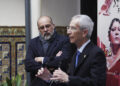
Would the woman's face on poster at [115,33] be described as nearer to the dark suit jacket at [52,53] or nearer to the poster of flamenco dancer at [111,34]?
the poster of flamenco dancer at [111,34]

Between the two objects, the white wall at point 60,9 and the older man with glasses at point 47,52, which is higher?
the white wall at point 60,9

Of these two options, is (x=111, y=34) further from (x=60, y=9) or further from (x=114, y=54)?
(x=60, y=9)

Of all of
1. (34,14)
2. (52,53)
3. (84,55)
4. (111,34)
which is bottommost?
(52,53)

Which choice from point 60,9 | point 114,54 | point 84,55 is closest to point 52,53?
point 114,54

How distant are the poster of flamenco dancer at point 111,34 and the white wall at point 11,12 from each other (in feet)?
8.86

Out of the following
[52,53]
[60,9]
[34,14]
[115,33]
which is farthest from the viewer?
[60,9]

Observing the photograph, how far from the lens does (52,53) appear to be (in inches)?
130

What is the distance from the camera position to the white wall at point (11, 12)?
18.1 ft

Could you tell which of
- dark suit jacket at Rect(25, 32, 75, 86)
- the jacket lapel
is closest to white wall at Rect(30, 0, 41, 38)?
dark suit jacket at Rect(25, 32, 75, 86)

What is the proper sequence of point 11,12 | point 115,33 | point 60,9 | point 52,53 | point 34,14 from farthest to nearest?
point 60,9 → point 11,12 → point 34,14 → point 52,53 → point 115,33

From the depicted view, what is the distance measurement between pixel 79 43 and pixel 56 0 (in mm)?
3325

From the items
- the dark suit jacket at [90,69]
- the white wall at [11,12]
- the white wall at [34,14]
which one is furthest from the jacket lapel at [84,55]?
the white wall at [11,12]

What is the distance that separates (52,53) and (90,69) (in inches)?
40.9

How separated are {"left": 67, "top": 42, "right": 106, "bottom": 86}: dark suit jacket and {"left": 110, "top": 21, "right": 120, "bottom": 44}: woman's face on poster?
754 millimetres
